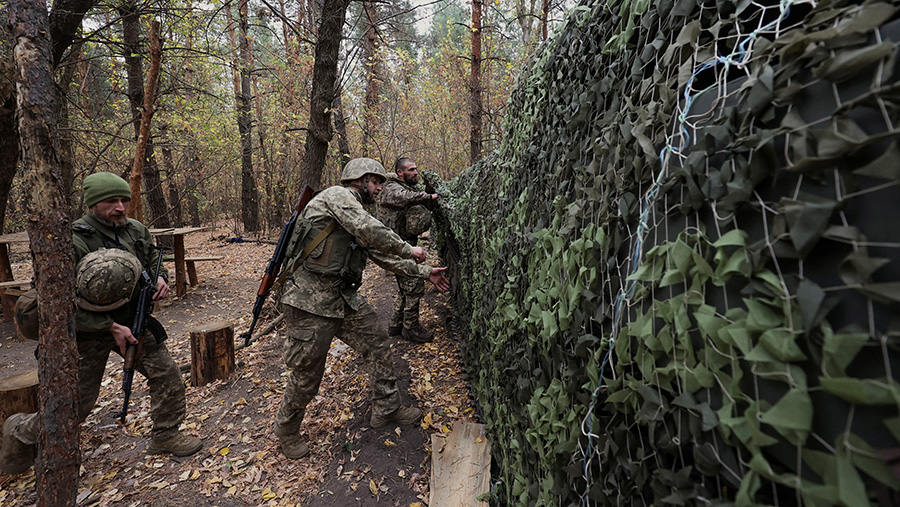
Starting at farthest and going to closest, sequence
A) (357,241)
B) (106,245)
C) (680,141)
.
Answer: (357,241)
(106,245)
(680,141)

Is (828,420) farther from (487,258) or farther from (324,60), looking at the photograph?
(324,60)

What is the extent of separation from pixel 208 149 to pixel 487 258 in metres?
13.8

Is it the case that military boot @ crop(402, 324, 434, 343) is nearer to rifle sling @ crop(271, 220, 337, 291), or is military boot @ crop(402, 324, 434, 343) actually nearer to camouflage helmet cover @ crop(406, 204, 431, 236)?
camouflage helmet cover @ crop(406, 204, 431, 236)

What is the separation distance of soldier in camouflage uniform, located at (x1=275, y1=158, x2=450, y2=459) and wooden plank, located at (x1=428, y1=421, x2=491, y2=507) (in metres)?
0.82

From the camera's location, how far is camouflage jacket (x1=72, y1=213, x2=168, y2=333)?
3.05m

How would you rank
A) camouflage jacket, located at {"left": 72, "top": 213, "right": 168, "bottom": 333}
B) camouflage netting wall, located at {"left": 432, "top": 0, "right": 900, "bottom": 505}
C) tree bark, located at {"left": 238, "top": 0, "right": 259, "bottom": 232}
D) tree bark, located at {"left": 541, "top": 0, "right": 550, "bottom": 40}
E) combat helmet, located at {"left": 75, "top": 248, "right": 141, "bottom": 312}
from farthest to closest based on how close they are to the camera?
1. tree bark, located at {"left": 238, "top": 0, "right": 259, "bottom": 232}
2. tree bark, located at {"left": 541, "top": 0, "right": 550, "bottom": 40}
3. camouflage jacket, located at {"left": 72, "top": 213, "right": 168, "bottom": 333}
4. combat helmet, located at {"left": 75, "top": 248, "right": 141, "bottom": 312}
5. camouflage netting wall, located at {"left": 432, "top": 0, "right": 900, "bottom": 505}

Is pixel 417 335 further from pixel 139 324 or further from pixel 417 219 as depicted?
pixel 139 324

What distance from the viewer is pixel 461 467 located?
284cm

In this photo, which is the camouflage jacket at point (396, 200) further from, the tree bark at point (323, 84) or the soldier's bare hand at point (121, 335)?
the soldier's bare hand at point (121, 335)

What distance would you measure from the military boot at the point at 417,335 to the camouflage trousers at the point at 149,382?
8.71 ft

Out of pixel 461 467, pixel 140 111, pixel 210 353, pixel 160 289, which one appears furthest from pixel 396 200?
pixel 140 111

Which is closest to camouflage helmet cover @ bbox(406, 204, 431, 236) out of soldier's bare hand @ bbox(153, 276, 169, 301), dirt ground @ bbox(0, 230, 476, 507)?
dirt ground @ bbox(0, 230, 476, 507)

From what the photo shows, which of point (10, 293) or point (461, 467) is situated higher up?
point (10, 293)

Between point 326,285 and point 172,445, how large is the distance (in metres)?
2.21
